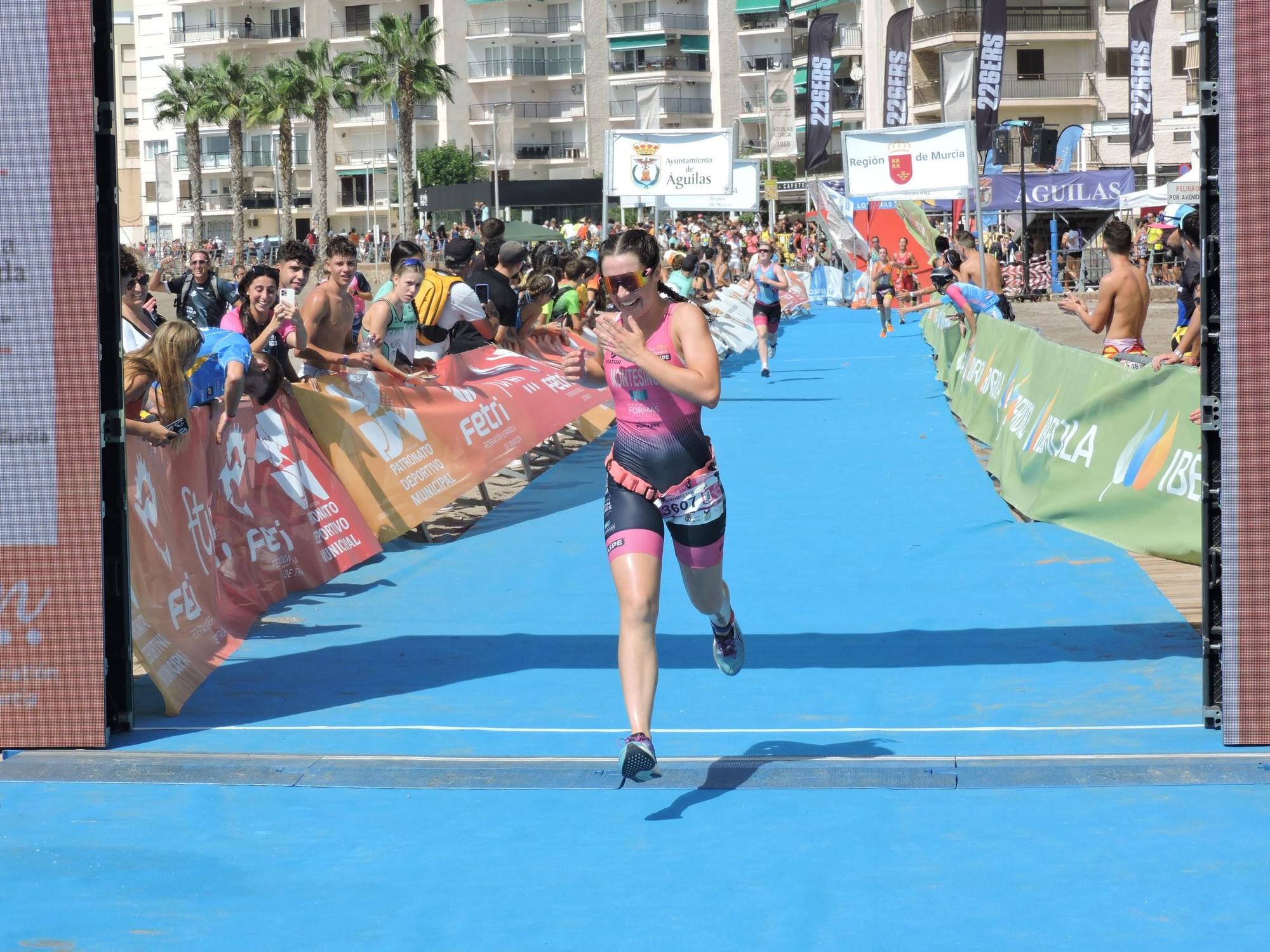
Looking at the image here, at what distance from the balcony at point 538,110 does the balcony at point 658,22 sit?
189 inches

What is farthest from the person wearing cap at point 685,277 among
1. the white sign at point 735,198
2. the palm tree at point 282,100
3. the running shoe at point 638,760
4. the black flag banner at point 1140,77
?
the palm tree at point 282,100

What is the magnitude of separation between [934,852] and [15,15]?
13.7ft

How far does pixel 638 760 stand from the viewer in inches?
197

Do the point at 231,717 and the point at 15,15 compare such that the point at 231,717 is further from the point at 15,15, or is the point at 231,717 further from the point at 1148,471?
the point at 1148,471

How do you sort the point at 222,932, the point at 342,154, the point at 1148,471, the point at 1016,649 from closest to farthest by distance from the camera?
the point at 222,932 → the point at 1016,649 → the point at 1148,471 → the point at 342,154

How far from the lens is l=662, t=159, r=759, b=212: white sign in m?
24.2

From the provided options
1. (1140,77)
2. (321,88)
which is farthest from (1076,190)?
(321,88)

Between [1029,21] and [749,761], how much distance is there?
236ft

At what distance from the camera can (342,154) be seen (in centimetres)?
9412

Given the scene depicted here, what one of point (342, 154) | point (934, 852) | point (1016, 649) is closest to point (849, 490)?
point (1016, 649)

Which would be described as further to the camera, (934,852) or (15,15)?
(15,15)

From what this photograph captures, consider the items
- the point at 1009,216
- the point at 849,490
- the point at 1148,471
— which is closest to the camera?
the point at 1148,471

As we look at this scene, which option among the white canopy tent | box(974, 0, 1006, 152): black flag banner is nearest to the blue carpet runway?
box(974, 0, 1006, 152): black flag banner

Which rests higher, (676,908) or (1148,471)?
(1148,471)
